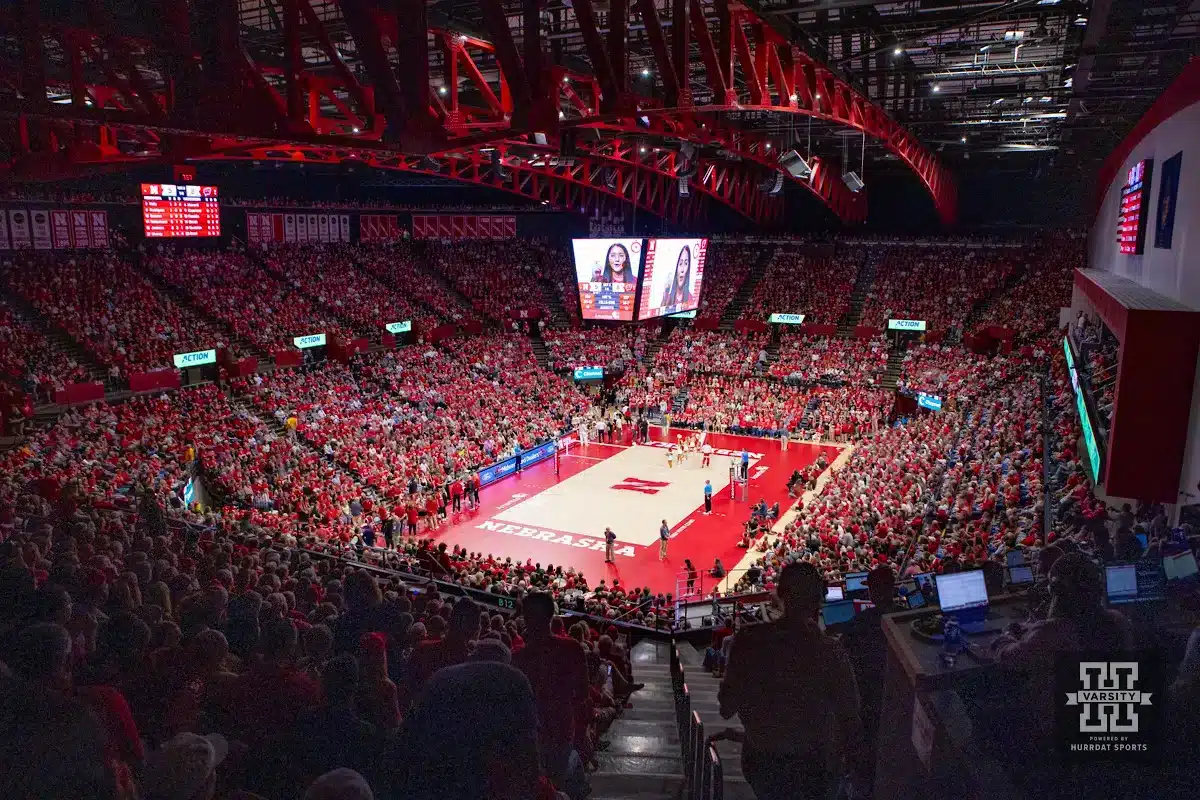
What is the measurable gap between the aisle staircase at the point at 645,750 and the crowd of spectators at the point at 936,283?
31.9 metres

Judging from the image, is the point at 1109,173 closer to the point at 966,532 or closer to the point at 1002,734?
the point at 966,532

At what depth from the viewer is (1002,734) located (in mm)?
3771

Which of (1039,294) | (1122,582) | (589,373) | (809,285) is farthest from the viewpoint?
(809,285)

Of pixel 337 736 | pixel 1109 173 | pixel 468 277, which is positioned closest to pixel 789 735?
pixel 337 736

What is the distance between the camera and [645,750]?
7.73 metres

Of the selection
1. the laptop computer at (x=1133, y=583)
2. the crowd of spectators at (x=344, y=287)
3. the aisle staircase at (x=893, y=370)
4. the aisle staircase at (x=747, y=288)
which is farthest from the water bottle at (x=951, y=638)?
the aisle staircase at (x=747, y=288)

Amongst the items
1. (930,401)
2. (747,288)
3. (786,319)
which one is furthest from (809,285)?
(930,401)

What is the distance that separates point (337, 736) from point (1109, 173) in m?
32.9

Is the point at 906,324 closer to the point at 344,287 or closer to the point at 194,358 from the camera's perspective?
the point at 344,287

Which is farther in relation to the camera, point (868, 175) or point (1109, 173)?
point (868, 175)

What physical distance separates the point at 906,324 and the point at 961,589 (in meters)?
36.8

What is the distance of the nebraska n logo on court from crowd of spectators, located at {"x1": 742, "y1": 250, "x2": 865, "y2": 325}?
1751cm

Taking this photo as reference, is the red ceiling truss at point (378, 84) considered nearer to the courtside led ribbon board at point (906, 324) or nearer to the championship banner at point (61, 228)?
the championship banner at point (61, 228)

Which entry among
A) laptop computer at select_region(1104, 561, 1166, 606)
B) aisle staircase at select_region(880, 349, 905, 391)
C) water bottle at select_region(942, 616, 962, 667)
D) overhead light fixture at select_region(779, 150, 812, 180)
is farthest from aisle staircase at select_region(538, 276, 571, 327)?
water bottle at select_region(942, 616, 962, 667)
